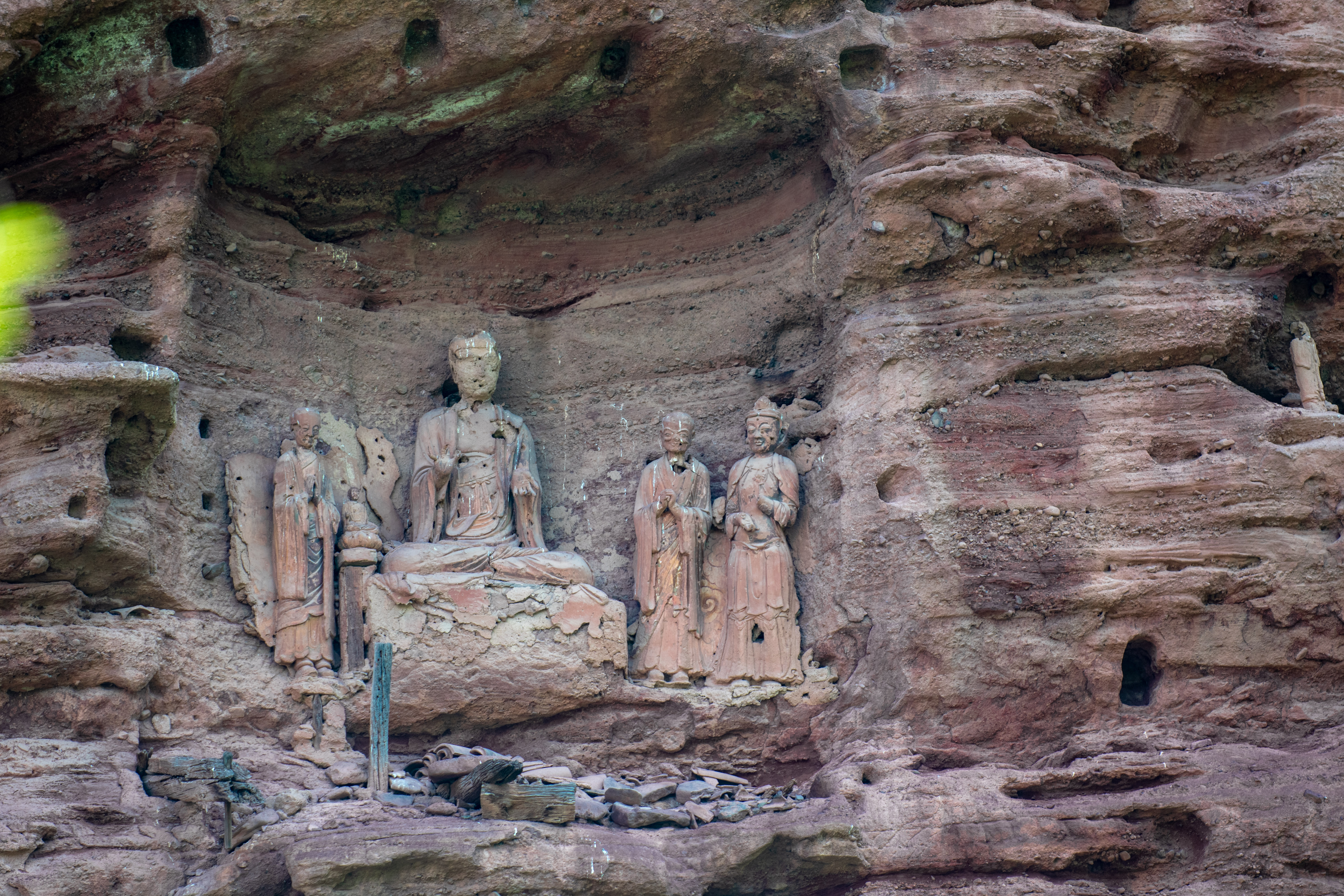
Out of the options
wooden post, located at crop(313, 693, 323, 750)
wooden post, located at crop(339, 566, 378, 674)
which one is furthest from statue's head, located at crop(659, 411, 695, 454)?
wooden post, located at crop(313, 693, 323, 750)

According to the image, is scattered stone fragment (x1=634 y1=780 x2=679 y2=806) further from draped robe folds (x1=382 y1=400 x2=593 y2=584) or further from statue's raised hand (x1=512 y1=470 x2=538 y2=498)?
statue's raised hand (x1=512 y1=470 x2=538 y2=498)

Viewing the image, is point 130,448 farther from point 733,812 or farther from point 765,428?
point 733,812

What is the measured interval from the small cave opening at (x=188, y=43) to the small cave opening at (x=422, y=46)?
46.9 inches

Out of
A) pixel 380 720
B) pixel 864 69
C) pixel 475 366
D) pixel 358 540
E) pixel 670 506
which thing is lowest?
pixel 380 720

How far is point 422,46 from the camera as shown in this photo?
1048 cm

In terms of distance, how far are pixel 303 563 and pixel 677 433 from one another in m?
2.42

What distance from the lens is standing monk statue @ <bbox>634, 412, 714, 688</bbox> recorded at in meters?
10.3

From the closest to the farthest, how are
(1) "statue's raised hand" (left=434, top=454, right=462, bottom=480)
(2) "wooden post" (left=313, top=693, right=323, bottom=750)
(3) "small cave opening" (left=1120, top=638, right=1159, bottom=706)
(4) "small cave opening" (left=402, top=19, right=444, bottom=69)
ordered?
(3) "small cave opening" (left=1120, top=638, right=1159, bottom=706), (2) "wooden post" (left=313, top=693, right=323, bottom=750), (4) "small cave opening" (left=402, top=19, right=444, bottom=69), (1) "statue's raised hand" (left=434, top=454, right=462, bottom=480)

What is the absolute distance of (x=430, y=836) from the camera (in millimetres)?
8352

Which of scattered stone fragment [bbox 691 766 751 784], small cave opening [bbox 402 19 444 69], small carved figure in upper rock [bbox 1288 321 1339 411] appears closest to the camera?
scattered stone fragment [bbox 691 766 751 784]

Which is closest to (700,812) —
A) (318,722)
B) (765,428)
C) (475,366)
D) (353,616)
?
(318,722)

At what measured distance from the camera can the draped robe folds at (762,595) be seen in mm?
10211

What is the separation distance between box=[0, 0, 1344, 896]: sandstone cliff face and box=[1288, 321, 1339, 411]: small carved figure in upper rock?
14cm

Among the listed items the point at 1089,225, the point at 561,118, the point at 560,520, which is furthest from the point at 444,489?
the point at 1089,225
